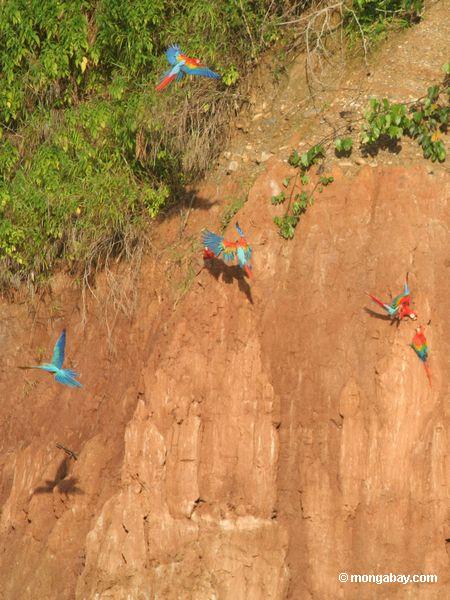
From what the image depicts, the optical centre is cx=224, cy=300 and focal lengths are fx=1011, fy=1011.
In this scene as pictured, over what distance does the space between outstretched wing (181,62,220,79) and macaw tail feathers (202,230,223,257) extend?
4.71 ft

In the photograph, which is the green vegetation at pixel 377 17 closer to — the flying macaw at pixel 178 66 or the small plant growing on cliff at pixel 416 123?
the small plant growing on cliff at pixel 416 123

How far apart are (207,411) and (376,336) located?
1593 mm

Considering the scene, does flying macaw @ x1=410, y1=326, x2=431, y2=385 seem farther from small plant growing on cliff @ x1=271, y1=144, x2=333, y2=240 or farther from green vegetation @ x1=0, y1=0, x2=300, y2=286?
green vegetation @ x1=0, y1=0, x2=300, y2=286

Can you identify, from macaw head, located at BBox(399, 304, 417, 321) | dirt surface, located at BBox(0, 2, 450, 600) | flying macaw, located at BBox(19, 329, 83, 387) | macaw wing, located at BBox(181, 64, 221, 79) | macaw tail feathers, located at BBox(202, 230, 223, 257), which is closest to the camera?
dirt surface, located at BBox(0, 2, 450, 600)

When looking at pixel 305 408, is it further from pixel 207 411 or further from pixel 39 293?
A: pixel 39 293

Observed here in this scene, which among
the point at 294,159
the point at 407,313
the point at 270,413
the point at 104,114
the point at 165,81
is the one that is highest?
the point at 165,81

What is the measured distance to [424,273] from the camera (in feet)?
28.2

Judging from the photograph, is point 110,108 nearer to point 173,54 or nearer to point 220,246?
point 173,54

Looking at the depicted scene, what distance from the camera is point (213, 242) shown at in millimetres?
8891

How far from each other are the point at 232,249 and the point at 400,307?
1541mm

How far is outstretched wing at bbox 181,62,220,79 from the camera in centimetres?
908

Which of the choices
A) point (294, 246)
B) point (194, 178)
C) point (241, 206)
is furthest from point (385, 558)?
point (194, 178)

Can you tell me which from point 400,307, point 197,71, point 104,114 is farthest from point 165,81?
point 400,307

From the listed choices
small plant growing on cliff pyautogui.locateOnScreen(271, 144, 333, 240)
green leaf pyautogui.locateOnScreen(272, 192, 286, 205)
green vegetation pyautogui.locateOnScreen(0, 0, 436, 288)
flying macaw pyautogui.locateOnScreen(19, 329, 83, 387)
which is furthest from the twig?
green leaf pyautogui.locateOnScreen(272, 192, 286, 205)
